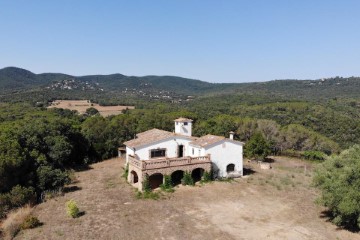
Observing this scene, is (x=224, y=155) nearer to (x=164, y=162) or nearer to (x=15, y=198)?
(x=164, y=162)

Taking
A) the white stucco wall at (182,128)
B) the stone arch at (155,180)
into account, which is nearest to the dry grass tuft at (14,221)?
the stone arch at (155,180)

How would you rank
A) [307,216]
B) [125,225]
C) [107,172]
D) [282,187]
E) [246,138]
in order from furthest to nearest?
1. [246,138]
2. [107,172]
3. [282,187]
4. [307,216]
5. [125,225]

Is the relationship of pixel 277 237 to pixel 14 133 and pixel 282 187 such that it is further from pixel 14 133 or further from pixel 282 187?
pixel 14 133

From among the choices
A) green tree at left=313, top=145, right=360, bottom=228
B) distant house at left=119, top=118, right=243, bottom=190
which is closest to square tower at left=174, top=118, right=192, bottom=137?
distant house at left=119, top=118, right=243, bottom=190

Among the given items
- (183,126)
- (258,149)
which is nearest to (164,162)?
(183,126)

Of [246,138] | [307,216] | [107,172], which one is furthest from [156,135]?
[246,138]
